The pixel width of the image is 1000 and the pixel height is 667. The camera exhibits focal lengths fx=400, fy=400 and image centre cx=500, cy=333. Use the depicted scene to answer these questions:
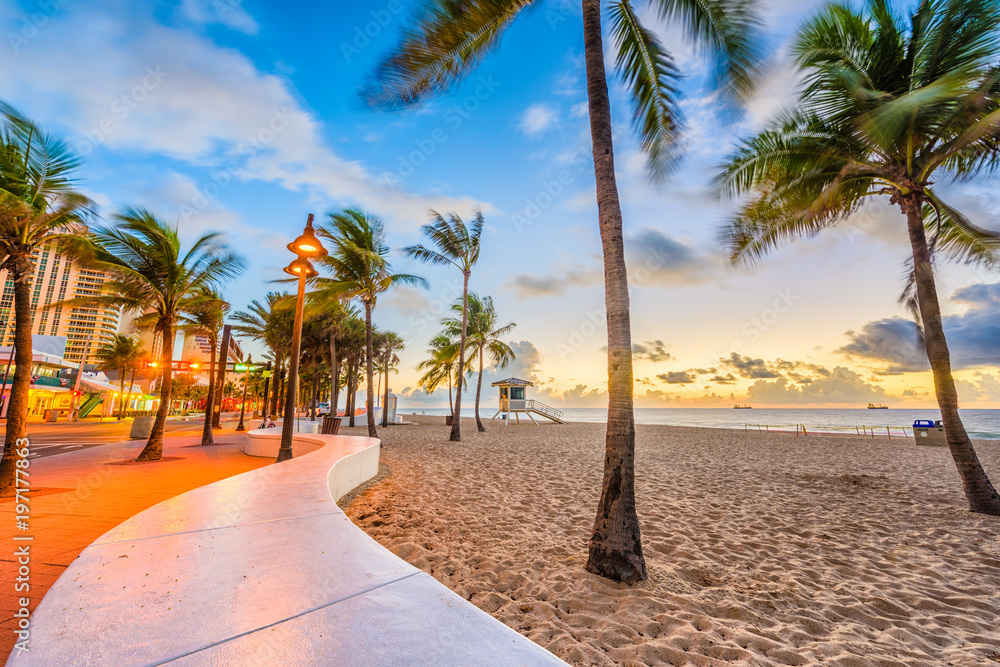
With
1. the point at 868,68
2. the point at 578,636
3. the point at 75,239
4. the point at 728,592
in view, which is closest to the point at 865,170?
the point at 868,68

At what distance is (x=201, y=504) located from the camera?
387cm

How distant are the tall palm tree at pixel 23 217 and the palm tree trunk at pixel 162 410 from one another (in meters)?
3.74

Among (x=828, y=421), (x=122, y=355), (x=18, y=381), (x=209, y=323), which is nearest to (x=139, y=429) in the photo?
(x=209, y=323)

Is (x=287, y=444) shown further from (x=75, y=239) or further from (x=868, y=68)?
(x=868, y=68)

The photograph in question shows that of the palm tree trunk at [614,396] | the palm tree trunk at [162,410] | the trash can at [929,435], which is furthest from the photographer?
the trash can at [929,435]

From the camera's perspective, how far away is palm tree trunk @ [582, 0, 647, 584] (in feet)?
13.0

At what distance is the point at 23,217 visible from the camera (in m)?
6.39

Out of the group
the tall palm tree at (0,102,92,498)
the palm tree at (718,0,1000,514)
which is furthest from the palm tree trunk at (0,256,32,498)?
the palm tree at (718,0,1000,514)

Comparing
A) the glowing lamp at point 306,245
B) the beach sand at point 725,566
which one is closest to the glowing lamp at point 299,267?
the glowing lamp at point 306,245

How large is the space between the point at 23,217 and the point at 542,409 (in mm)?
34047

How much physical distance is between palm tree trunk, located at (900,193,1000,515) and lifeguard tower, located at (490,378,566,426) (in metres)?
29.8

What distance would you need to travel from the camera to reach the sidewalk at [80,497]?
3.06 meters

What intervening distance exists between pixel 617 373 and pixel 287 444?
24.5ft

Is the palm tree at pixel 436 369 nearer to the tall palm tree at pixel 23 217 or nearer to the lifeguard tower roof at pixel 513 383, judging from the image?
the lifeguard tower roof at pixel 513 383
